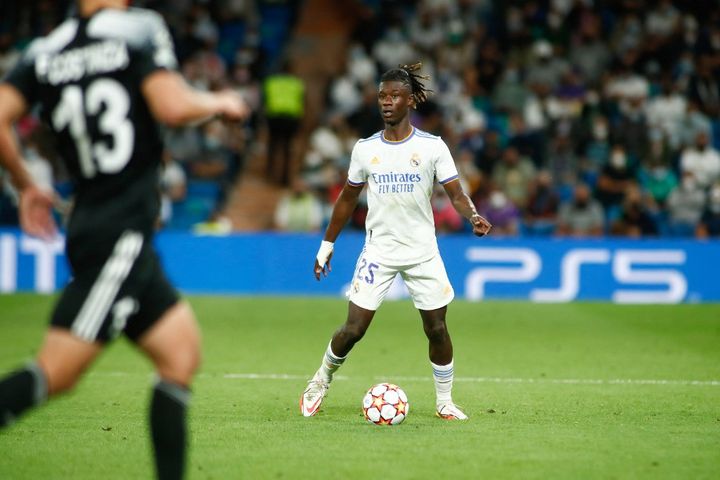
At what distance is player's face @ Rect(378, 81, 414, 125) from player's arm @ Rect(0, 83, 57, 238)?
347 centimetres

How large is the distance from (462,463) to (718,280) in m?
12.7

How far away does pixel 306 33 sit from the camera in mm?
25141

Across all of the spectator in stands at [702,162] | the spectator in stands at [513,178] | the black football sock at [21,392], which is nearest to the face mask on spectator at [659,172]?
the spectator in stands at [702,162]

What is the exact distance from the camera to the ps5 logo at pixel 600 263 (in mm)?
17578

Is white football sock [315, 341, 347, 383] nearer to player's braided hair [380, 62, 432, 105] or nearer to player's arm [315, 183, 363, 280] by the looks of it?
player's arm [315, 183, 363, 280]

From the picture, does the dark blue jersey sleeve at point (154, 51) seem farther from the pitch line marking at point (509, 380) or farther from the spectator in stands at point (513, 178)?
the spectator in stands at point (513, 178)

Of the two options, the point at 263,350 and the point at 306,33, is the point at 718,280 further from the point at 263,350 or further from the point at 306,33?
the point at 306,33

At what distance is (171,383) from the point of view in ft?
15.5

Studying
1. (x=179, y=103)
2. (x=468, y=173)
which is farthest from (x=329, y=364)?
(x=468, y=173)

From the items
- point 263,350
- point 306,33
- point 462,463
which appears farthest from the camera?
point 306,33

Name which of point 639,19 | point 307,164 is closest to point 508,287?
point 307,164

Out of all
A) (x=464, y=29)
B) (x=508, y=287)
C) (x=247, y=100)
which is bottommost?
(x=508, y=287)

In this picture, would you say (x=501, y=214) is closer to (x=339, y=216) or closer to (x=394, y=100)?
(x=339, y=216)

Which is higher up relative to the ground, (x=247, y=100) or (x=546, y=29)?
(x=546, y=29)
